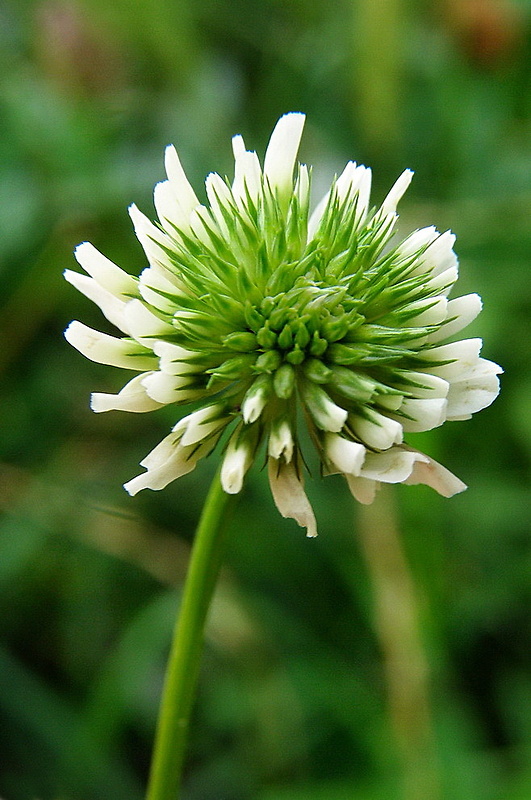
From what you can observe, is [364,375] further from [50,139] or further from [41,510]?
[50,139]

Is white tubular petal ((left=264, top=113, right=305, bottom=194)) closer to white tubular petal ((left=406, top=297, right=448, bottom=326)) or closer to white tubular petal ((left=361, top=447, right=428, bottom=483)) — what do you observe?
white tubular petal ((left=406, top=297, right=448, bottom=326))

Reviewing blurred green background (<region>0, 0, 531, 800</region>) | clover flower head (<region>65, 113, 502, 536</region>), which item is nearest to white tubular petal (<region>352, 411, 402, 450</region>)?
clover flower head (<region>65, 113, 502, 536</region>)

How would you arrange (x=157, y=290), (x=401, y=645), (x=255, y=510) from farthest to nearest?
(x=255, y=510)
(x=401, y=645)
(x=157, y=290)

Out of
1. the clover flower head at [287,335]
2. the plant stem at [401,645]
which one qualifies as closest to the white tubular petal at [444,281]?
the clover flower head at [287,335]

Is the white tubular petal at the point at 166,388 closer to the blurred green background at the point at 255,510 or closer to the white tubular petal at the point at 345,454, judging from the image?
the white tubular petal at the point at 345,454

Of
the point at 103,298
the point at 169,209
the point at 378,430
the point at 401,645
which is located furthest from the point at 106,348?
the point at 401,645

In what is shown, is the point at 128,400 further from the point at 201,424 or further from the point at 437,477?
the point at 437,477

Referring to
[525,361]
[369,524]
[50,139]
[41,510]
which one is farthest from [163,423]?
[525,361]
